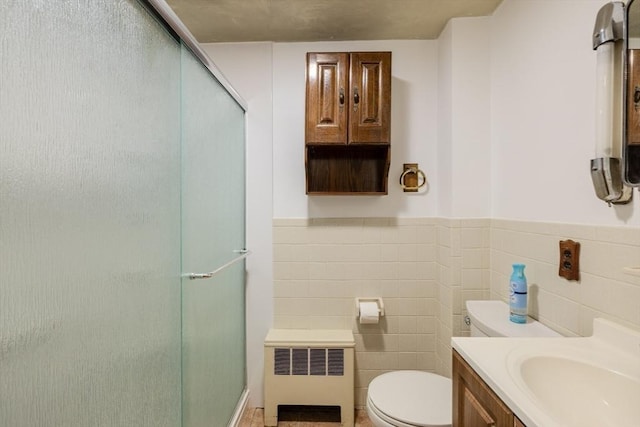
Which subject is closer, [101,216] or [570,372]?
[101,216]

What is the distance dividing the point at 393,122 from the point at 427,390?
1.46 meters

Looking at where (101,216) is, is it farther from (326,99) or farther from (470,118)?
(470,118)

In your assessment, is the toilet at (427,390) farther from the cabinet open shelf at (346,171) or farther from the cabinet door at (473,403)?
the cabinet open shelf at (346,171)

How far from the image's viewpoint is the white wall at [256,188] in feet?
6.91

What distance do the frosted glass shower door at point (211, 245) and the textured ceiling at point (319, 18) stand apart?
45 centimetres

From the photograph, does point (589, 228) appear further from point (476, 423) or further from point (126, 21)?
point (126, 21)

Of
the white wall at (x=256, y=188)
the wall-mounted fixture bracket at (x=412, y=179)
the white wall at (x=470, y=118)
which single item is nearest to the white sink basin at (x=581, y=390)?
the white wall at (x=470, y=118)

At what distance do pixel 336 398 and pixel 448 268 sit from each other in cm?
96

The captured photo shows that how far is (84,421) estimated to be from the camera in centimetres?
74

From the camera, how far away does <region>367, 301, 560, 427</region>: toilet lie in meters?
1.35

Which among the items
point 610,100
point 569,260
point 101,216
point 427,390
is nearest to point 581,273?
point 569,260

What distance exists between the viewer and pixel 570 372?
3.15 ft

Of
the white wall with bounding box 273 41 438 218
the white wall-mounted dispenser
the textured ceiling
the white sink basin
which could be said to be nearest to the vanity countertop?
the white sink basin

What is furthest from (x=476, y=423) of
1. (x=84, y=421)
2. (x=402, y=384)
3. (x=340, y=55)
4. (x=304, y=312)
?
(x=340, y=55)
